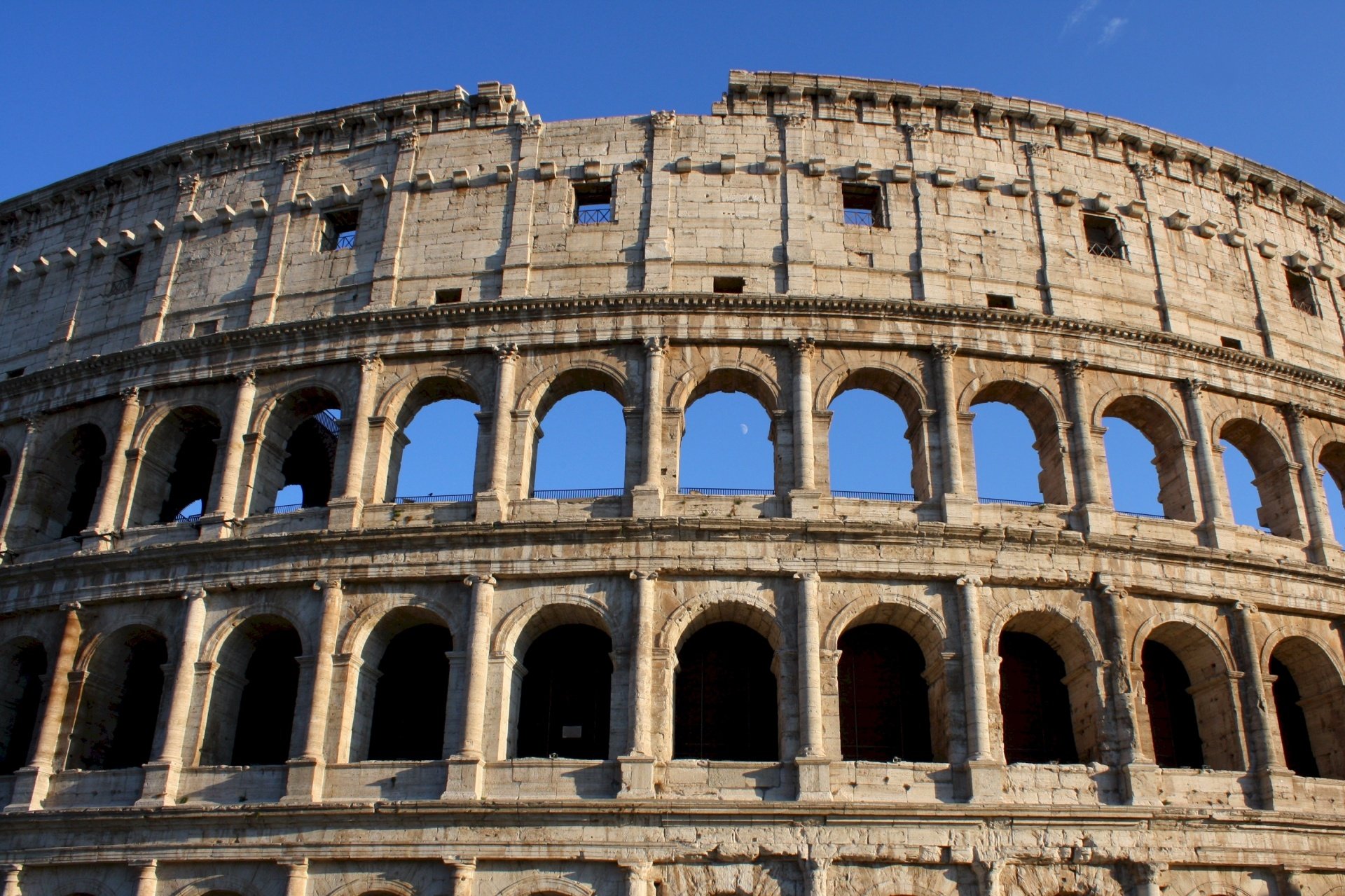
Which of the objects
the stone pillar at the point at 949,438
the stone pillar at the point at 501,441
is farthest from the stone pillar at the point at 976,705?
the stone pillar at the point at 501,441

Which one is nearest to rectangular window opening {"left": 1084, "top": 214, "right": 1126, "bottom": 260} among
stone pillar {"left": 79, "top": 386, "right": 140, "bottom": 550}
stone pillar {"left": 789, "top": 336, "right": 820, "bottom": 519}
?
stone pillar {"left": 789, "top": 336, "right": 820, "bottom": 519}

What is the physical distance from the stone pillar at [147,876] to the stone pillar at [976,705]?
12076 mm

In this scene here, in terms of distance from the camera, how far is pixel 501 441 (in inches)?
774

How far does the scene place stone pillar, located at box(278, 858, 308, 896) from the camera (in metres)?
16.8

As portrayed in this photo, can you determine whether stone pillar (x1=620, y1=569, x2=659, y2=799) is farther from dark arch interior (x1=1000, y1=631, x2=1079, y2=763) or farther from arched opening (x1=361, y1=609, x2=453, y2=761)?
dark arch interior (x1=1000, y1=631, x2=1079, y2=763)

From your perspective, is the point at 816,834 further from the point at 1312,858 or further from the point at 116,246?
the point at 116,246

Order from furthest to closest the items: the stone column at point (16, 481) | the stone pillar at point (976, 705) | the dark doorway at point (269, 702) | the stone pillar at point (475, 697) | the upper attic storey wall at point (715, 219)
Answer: the stone column at point (16, 481), the upper attic storey wall at point (715, 219), the dark doorway at point (269, 702), the stone pillar at point (475, 697), the stone pillar at point (976, 705)

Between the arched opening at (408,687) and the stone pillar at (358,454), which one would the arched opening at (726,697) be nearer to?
the arched opening at (408,687)

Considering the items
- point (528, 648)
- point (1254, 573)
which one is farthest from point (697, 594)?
point (1254, 573)

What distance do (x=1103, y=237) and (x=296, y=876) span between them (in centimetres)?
1845

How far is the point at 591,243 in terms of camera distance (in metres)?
21.5

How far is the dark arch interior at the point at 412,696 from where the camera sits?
19.0m

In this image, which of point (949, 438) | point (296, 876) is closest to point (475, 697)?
point (296, 876)

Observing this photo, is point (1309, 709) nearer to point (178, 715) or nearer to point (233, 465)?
point (178, 715)
